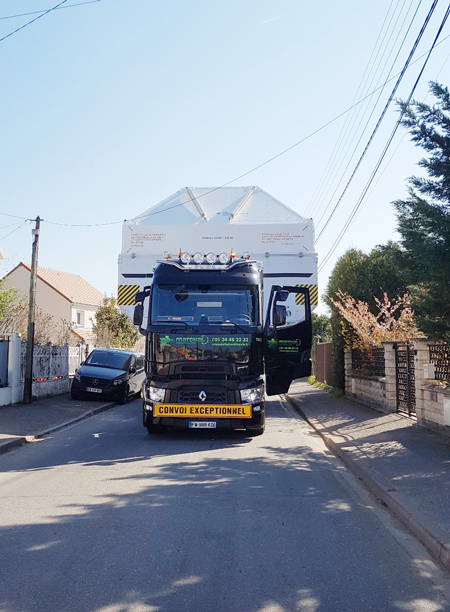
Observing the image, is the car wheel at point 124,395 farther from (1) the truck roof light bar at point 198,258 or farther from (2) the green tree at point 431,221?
(2) the green tree at point 431,221

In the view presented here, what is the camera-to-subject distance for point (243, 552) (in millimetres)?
5156

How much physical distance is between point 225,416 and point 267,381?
1.66 meters

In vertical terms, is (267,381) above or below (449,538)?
above

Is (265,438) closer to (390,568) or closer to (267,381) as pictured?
(267,381)

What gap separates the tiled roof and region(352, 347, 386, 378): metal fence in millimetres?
30265

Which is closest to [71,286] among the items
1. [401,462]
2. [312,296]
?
[312,296]

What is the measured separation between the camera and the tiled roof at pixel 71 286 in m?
46.3

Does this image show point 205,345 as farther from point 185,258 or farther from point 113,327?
point 113,327

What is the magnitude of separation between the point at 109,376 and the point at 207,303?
9.44 metres

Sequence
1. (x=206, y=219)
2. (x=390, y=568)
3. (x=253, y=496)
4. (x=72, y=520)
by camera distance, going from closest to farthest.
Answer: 1. (x=390, y=568)
2. (x=72, y=520)
3. (x=253, y=496)
4. (x=206, y=219)

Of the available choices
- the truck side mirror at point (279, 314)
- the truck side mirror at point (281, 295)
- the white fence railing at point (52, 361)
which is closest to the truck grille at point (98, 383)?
the white fence railing at point (52, 361)

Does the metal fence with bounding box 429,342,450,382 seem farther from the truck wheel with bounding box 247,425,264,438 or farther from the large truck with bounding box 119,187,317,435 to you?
the truck wheel with bounding box 247,425,264,438

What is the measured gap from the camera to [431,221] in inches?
337

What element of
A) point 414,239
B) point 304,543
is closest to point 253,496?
point 304,543
